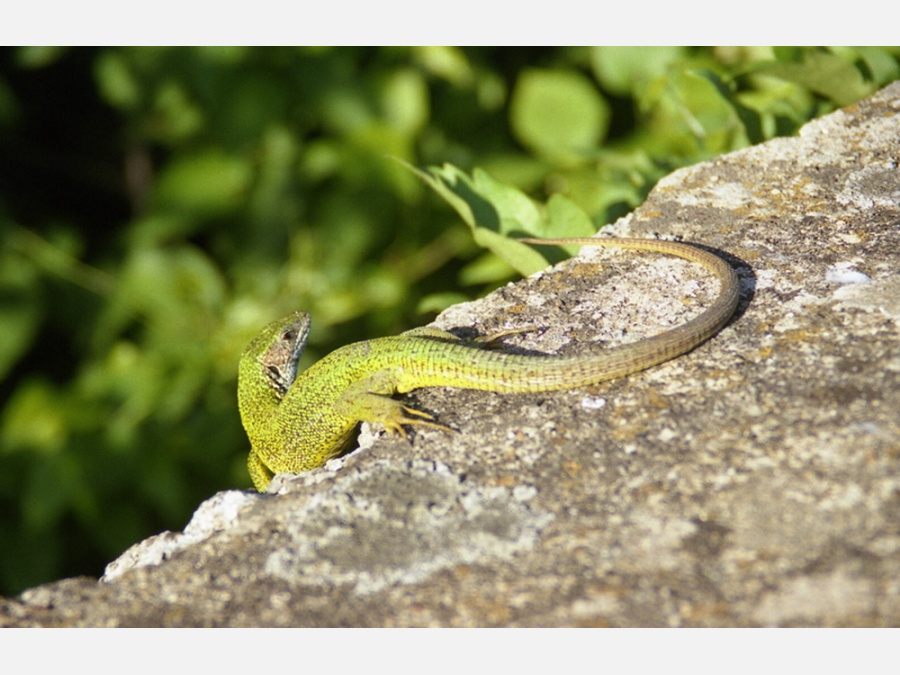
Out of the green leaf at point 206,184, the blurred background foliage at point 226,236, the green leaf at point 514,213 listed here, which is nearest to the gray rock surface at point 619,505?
the green leaf at point 514,213

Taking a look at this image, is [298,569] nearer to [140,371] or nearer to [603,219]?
[603,219]

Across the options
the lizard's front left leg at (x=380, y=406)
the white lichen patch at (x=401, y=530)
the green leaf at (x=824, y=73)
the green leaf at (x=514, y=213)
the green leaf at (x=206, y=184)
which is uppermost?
the green leaf at (x=206, y=184)

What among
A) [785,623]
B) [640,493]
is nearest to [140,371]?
[640,493]

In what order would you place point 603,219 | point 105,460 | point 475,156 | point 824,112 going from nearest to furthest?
point 603,219
point 824,112
point 105,460
point 475,156

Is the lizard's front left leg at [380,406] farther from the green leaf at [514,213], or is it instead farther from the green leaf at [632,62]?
the green leaf at [632,62]

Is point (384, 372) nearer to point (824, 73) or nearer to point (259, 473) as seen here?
point (259, 473)

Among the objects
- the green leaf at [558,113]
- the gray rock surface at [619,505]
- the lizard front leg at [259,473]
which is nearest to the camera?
the gray rock surface at [619,505]

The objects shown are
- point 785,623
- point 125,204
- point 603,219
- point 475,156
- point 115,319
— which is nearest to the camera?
point 785,623
